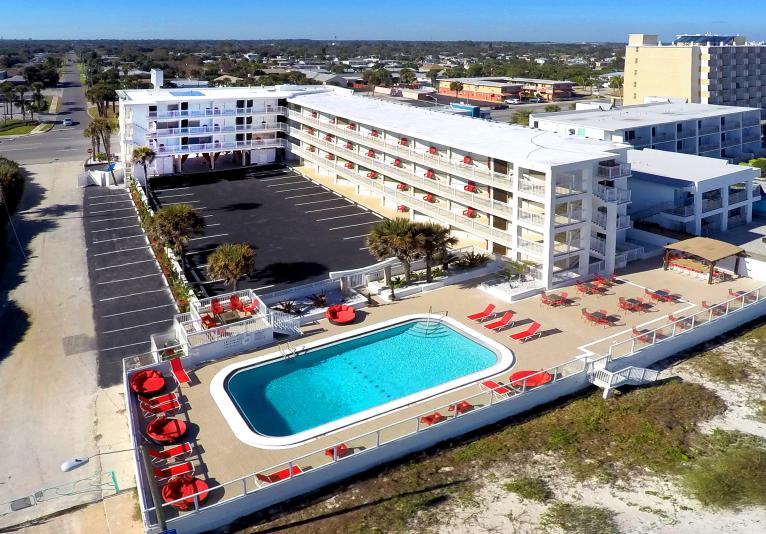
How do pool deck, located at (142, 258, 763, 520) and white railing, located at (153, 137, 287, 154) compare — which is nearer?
pool deck, located at (142, 258, 763, 520)

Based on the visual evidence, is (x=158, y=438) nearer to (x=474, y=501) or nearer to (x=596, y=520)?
(x=474, y=501)

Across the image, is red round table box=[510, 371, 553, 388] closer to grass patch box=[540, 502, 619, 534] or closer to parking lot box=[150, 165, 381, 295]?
grass patch box=[540, 502, 619, 534]

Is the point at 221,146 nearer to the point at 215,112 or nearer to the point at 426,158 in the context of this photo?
the point at 215,112

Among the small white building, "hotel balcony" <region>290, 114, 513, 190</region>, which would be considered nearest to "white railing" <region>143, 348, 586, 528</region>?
"hotel balcony" <region>290, 114, 513, 190</region>

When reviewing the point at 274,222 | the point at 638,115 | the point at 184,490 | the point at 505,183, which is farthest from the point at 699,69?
the point at 184,490

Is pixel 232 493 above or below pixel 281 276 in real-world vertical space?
below

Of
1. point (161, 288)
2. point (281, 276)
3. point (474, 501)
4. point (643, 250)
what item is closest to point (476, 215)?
point (643, 250)

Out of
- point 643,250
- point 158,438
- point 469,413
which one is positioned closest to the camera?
point 158,438
